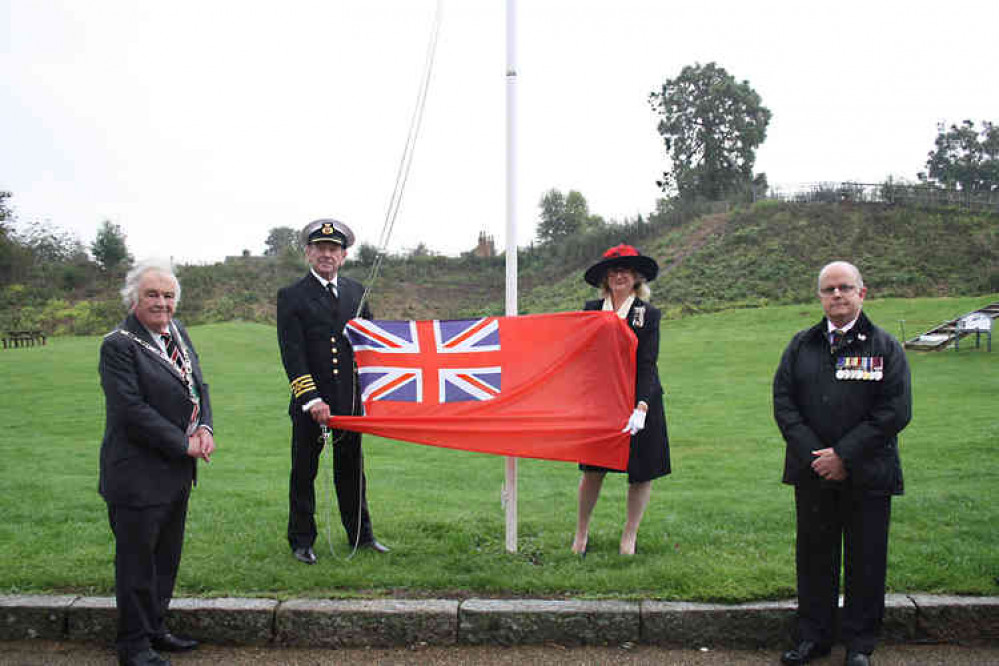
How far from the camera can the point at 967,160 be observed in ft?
271

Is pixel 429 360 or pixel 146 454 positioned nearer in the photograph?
pixel 146 454

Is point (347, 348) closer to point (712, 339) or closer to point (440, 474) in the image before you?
point (440, 474)

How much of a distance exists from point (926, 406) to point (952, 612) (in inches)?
405

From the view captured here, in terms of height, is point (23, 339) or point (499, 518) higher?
point (23, 339)

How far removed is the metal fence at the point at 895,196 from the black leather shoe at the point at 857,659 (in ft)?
173

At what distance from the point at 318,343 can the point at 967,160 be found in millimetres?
93934

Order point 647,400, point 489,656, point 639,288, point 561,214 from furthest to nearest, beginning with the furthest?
1. point 561,214
2. point 639,288
3. point 647,400
4. point 489,656

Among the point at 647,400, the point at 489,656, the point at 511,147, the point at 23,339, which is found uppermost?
the point at 511,147

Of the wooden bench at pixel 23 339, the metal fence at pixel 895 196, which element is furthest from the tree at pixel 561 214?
the wooden bench at pixel 23 339

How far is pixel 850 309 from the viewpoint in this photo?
3.98 m

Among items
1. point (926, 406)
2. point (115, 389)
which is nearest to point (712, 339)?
point (926, 406)

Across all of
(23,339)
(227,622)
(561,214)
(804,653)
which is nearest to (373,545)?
(227,622)

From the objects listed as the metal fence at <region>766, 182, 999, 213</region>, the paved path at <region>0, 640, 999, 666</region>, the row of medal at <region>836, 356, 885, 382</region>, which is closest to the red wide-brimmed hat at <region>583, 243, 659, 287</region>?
the row of medal at <region>836, 356, 885, 382</region>

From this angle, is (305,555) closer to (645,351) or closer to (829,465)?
(645,351)
